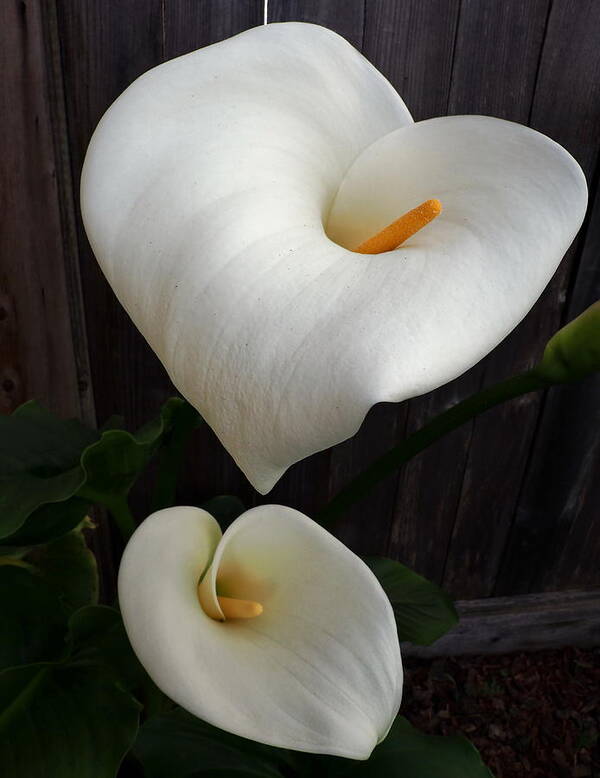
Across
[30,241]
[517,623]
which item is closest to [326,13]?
[30,241]

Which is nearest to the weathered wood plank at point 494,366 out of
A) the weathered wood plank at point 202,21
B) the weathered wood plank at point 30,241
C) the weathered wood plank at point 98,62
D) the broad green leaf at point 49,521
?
the weathered wood plank at point 202,21

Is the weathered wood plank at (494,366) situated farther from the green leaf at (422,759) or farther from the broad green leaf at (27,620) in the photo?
the broad green leaf at (27,620)

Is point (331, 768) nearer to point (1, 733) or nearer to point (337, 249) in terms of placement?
point (1, 733)

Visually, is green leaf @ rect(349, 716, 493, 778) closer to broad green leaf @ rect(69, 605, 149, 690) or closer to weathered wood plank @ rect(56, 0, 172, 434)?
broad green leaf @ rect(69, 605, 149, 690)

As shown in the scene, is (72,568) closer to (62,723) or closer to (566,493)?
(62,723)

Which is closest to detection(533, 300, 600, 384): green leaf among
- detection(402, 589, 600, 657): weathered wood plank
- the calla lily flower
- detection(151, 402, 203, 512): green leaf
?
the calla lily flower

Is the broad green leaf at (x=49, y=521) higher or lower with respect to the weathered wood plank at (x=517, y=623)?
higher
